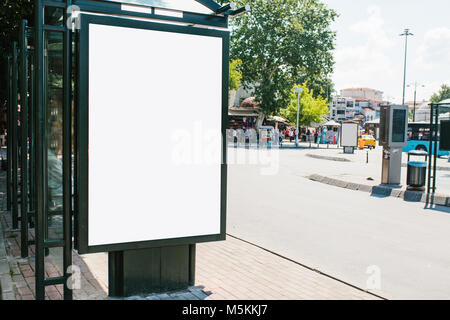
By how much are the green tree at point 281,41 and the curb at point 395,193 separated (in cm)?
3542

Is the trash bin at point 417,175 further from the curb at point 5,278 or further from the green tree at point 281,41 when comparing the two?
the green tree at point 281,41

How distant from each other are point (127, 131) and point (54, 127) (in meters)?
1.01

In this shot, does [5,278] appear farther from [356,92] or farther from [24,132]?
[356,92]

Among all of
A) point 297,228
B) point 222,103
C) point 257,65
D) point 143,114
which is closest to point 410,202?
point 297,228

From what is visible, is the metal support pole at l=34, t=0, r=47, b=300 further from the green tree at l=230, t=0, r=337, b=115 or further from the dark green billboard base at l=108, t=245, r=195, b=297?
the green tree at l=230, t=0, r=337, b=115

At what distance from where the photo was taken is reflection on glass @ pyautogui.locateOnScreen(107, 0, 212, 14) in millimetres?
4359

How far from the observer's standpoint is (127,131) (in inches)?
163

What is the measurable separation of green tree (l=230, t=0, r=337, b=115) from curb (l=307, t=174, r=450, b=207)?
35.4m

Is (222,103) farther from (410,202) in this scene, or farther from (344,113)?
(344,113)

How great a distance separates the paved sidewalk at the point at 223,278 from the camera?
4.62 metres

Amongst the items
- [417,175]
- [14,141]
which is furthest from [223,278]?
[417,175]

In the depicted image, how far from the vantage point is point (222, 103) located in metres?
4.60

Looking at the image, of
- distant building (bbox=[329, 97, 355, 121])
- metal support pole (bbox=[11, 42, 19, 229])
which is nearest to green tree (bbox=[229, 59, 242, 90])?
metal support pole (bbox=[11, 42, 19, 229])

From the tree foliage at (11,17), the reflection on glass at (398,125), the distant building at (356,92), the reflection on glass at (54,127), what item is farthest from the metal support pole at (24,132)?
the distant building at (356,92)
